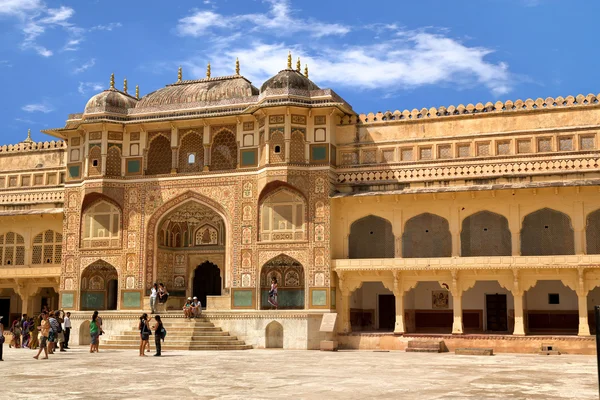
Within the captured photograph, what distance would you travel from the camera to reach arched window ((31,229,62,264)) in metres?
27.8

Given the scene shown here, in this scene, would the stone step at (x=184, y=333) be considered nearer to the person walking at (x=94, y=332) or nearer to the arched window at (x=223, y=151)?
the person walking at (x=94, y=332)

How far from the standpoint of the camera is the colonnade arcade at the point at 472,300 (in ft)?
71.5

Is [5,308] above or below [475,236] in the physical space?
below

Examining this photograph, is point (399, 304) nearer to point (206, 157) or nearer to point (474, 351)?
point (474, 351)

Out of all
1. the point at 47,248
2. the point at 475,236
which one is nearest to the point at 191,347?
the point at 47,248

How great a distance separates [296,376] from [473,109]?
12403 millimetres

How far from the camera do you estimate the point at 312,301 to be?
922 inches

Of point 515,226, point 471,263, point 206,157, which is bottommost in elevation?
point 471,263

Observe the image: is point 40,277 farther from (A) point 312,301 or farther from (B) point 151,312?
(A) point 312,301

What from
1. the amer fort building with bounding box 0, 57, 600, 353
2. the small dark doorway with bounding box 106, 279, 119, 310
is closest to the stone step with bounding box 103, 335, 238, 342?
the amer fort building with bounding box 0, 57, 600, 353

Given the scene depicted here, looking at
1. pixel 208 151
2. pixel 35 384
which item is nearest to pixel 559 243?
pixel 208 151

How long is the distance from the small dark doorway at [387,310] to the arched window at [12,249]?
42.6 ft

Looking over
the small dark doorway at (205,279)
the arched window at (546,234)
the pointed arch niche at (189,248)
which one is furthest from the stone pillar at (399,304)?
the small dark doorway at (205,279)

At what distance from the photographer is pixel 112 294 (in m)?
26.8
